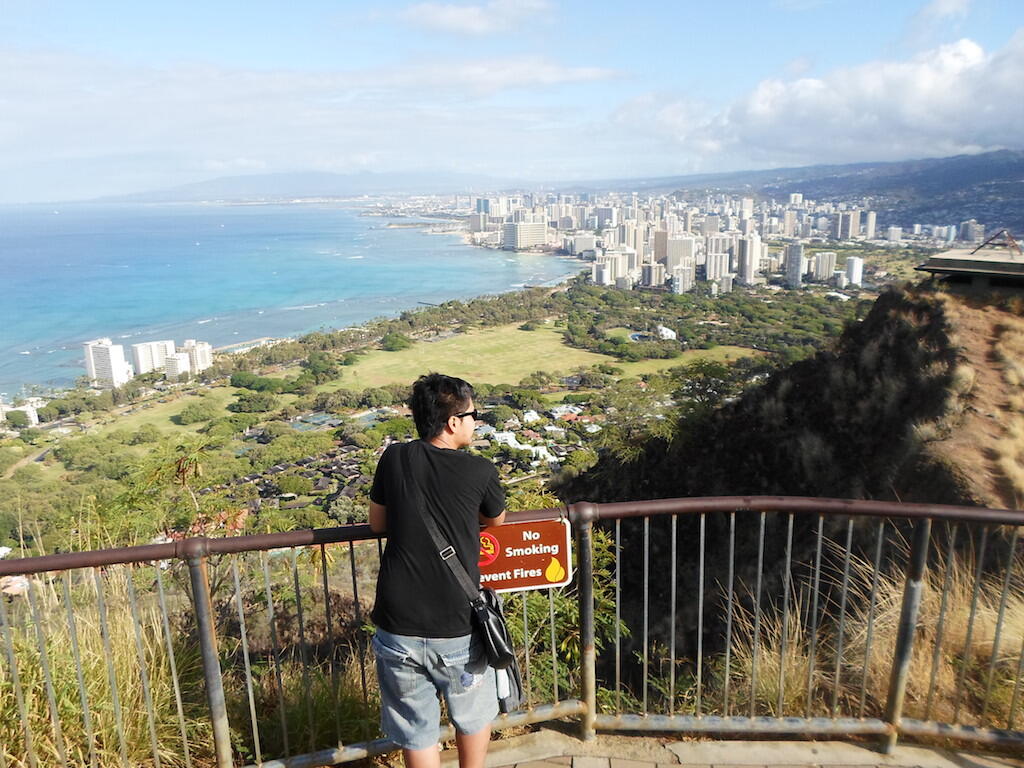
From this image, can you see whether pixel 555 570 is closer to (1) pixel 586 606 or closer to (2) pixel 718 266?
(1) pixel 586 606

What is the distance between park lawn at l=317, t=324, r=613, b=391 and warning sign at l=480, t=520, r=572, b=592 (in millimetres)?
40980

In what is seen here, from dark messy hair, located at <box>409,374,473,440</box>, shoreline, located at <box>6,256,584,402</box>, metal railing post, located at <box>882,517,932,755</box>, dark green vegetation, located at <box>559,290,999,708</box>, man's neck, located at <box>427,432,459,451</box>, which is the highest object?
dark messy hair, located at <box>409,374,473,440</box>

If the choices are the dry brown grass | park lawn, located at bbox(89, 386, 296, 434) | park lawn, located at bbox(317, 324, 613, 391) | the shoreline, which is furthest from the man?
the shoreline

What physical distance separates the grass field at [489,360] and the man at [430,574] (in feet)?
132

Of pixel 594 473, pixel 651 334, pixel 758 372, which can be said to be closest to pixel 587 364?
pixel 651 334

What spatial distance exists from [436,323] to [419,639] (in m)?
63.8

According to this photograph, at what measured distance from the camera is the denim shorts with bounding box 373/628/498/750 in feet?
7.86

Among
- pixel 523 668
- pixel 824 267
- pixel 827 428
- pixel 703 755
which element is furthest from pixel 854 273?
pixel 703 755

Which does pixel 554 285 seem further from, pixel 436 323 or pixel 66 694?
pixel 66 694

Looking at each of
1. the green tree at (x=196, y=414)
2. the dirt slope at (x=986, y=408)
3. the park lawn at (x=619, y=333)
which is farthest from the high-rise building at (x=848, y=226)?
the dirt slope at (x=986, y=408)

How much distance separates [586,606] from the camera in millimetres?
3027

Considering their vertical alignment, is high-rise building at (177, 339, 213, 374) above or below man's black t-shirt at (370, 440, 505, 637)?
below

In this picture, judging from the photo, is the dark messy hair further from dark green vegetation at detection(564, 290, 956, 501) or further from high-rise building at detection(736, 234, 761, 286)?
high-rise building at detection(736, 234, 761, 286)

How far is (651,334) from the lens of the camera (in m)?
58.9
